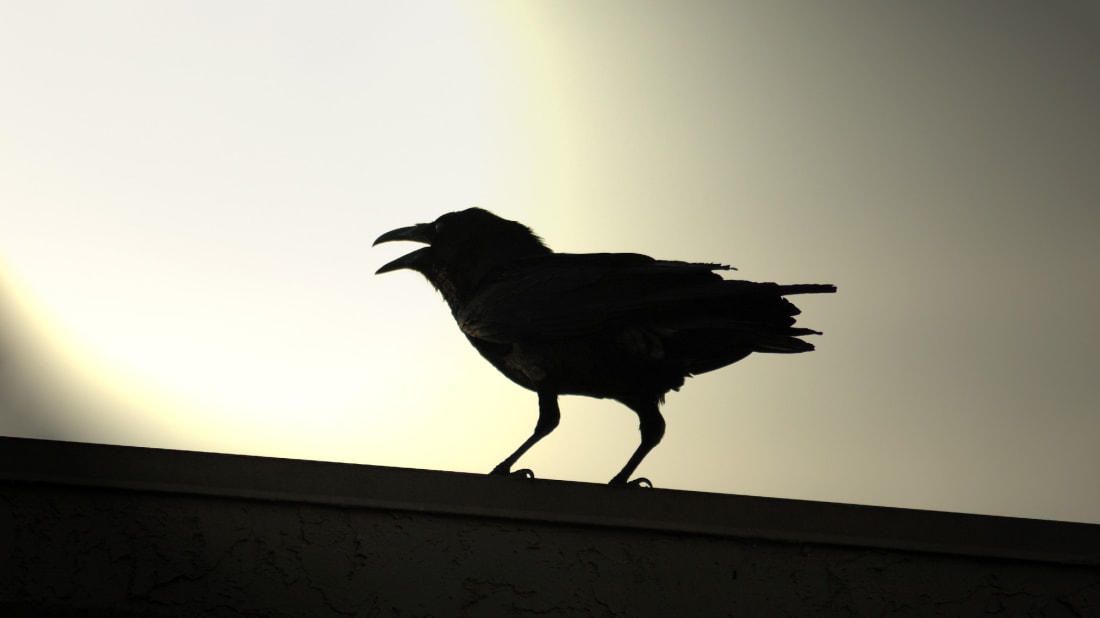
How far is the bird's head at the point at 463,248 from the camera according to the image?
3932mm

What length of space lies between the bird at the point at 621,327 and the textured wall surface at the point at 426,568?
3.37 feet

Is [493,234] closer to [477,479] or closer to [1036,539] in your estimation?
[477,479]

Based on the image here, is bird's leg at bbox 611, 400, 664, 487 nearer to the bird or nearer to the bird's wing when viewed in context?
the bird

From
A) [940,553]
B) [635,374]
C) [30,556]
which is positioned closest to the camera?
[30,556]

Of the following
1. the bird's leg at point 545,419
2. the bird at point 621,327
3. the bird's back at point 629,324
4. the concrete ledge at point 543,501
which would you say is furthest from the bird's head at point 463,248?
the concrete ledge at point 543,501

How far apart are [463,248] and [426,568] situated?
1.90 metres

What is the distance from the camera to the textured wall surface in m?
2.22

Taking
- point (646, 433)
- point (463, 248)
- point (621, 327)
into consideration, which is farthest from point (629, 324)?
point (463, 248)

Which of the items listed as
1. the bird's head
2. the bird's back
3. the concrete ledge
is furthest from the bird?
the concrete ledge

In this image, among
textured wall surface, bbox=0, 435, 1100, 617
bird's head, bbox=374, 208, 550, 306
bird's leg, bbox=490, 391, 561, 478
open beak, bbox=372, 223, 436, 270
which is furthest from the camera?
open beak, bbox=372, 223, 436, 270

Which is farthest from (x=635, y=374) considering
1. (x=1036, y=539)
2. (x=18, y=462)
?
(x=18, y=462)

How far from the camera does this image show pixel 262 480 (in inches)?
91.1

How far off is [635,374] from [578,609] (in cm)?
130

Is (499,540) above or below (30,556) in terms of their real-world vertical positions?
above
